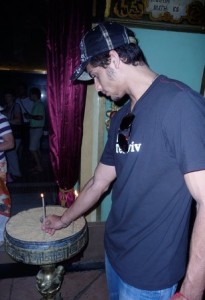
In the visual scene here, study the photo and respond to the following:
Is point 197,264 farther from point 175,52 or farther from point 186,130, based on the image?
point 175,52

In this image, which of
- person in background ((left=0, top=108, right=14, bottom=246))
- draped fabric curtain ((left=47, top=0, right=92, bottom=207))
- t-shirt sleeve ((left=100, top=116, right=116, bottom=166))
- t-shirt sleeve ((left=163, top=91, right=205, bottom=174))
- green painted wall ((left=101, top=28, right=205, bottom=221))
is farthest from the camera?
person in background ((left=0, top=108, right=14, bottom=246))

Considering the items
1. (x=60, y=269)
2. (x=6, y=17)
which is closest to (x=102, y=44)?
(x=60, y=269)

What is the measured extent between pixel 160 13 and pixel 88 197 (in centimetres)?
240

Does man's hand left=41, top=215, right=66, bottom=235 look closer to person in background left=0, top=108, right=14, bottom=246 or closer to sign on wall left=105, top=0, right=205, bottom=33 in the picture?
person in background left=0, top=108, right=14, bottom=246

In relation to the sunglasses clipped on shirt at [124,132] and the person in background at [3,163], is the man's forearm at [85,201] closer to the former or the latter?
the sunglasses clipped on shirt at [124,132]


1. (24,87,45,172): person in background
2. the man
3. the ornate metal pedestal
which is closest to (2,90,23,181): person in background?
(24,87,45,172): person in background

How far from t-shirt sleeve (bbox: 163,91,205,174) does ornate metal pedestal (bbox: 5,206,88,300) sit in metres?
1.17

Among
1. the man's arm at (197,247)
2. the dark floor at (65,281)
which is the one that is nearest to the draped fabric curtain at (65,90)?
the dark floor at (65,281)

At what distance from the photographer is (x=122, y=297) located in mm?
1670

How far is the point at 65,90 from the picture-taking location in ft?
10.8

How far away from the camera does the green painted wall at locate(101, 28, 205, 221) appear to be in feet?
11.0

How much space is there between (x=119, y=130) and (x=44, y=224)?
3.34ft

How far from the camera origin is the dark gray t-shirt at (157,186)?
3.99ft

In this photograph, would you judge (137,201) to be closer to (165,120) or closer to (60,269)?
(165,120)
